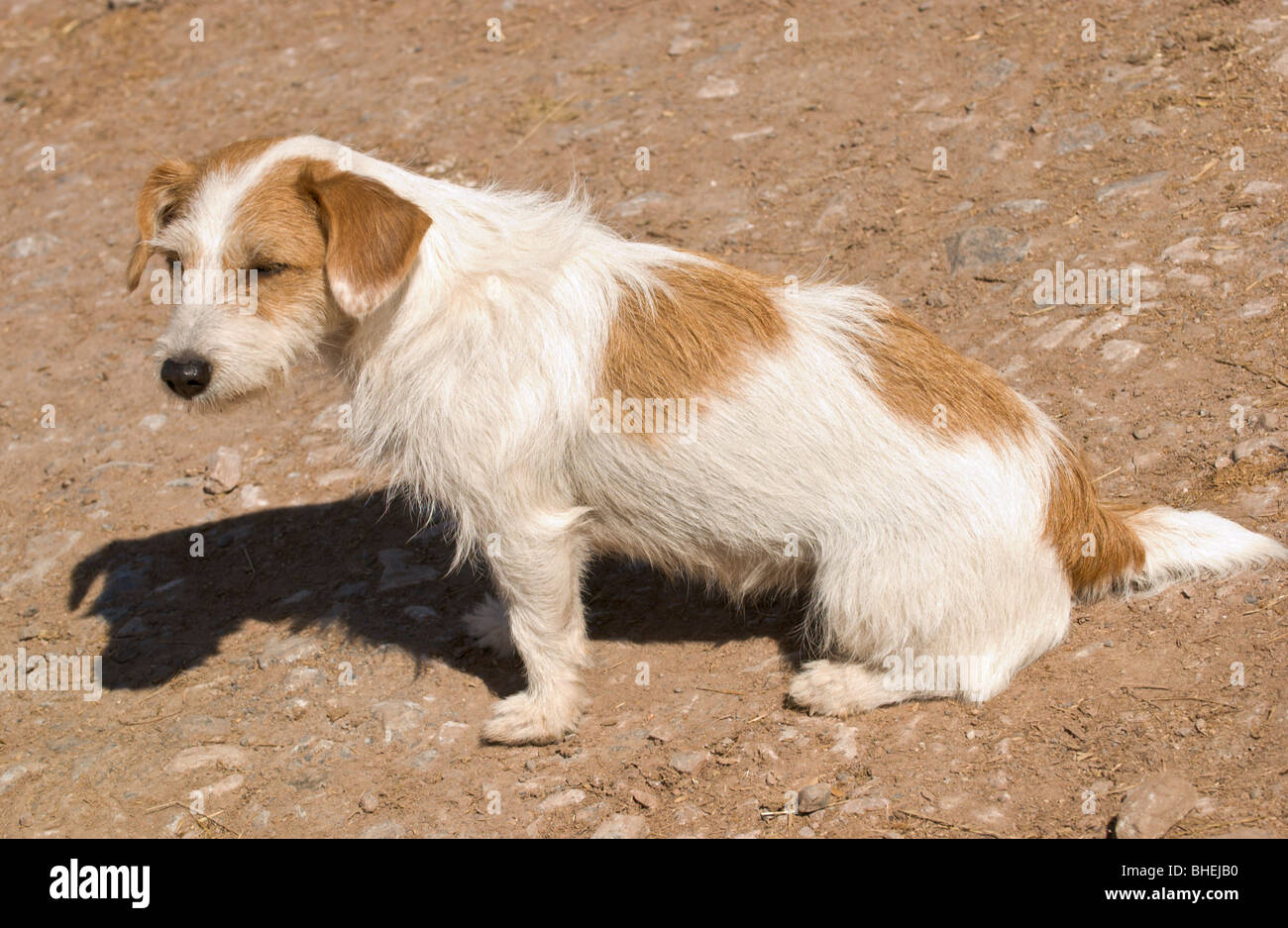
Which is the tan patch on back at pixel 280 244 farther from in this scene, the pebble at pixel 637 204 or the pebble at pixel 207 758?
the pebble at pixel 637 204

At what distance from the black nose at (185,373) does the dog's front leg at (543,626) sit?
1172mm

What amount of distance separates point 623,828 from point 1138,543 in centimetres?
214

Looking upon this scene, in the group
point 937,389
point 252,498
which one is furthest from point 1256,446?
point 252,498

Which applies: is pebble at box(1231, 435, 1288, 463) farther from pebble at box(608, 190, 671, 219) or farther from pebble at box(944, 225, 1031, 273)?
pebble at box(608, 190, 671, 219)

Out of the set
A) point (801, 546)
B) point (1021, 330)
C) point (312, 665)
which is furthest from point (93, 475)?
point (1021, 330)

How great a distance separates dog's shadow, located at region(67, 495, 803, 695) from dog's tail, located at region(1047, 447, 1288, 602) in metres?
1.20

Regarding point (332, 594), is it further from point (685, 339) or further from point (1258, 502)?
point (1258, 502)

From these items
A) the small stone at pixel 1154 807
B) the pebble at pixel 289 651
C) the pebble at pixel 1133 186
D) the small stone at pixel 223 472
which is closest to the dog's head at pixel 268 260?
the pebble at pixel 289 651

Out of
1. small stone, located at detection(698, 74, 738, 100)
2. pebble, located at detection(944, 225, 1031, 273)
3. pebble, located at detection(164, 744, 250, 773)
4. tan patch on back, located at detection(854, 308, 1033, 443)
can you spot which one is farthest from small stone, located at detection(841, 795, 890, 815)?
small stone, located at detection(698, 74, 738, 100)

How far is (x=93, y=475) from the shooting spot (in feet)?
20.5

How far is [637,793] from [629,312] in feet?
5.60

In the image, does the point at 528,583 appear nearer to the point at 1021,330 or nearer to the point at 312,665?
the point at 312,665

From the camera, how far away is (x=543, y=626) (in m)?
4.38

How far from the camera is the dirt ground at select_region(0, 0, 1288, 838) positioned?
13.1 feet
